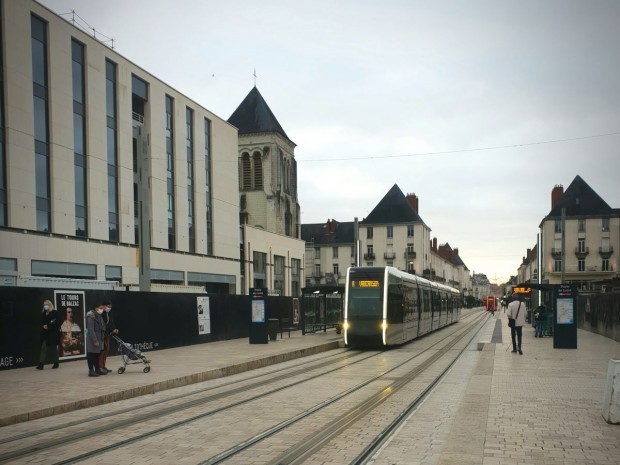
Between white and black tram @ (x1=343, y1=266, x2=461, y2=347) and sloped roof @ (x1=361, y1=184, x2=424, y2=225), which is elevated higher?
sloped roof @ (x1=361, y1=184, x2=424, y2=225)

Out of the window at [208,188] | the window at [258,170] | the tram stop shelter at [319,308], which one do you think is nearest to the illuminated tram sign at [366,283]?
the tram stop shelter at [319,308]

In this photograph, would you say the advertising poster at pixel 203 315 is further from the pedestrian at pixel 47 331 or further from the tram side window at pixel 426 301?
the tram side window at pixel 426 301

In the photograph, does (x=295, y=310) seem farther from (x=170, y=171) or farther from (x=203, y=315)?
(x=170, y=171)

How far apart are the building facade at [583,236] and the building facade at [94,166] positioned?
5119 centimetres

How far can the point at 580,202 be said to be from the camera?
275 ft

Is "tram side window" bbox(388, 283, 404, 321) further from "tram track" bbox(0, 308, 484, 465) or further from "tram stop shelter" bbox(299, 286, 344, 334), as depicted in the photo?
"tram track" bbox(0, 308, 484, 465)

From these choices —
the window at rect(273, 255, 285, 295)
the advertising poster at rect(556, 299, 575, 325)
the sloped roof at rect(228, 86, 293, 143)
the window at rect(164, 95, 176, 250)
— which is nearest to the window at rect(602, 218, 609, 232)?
the sloped roof at rect(228, 86, 293, 143)

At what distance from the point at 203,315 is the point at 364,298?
650 centimetres

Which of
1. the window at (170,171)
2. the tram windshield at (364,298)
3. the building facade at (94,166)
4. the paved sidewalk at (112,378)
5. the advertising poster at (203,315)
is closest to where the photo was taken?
the paved sidewalk at (112,378)

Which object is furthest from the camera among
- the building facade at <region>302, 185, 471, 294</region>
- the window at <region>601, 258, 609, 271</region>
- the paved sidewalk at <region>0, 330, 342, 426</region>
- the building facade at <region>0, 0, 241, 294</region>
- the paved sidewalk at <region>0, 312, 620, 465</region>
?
the building facade at <region>302, 185, 471, 294</region>

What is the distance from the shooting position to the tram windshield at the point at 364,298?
78.2ft

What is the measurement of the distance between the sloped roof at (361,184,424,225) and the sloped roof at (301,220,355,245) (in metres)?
2.94

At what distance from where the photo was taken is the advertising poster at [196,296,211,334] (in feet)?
84.6

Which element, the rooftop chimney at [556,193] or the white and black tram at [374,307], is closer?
the white and black tram at [374,307]
